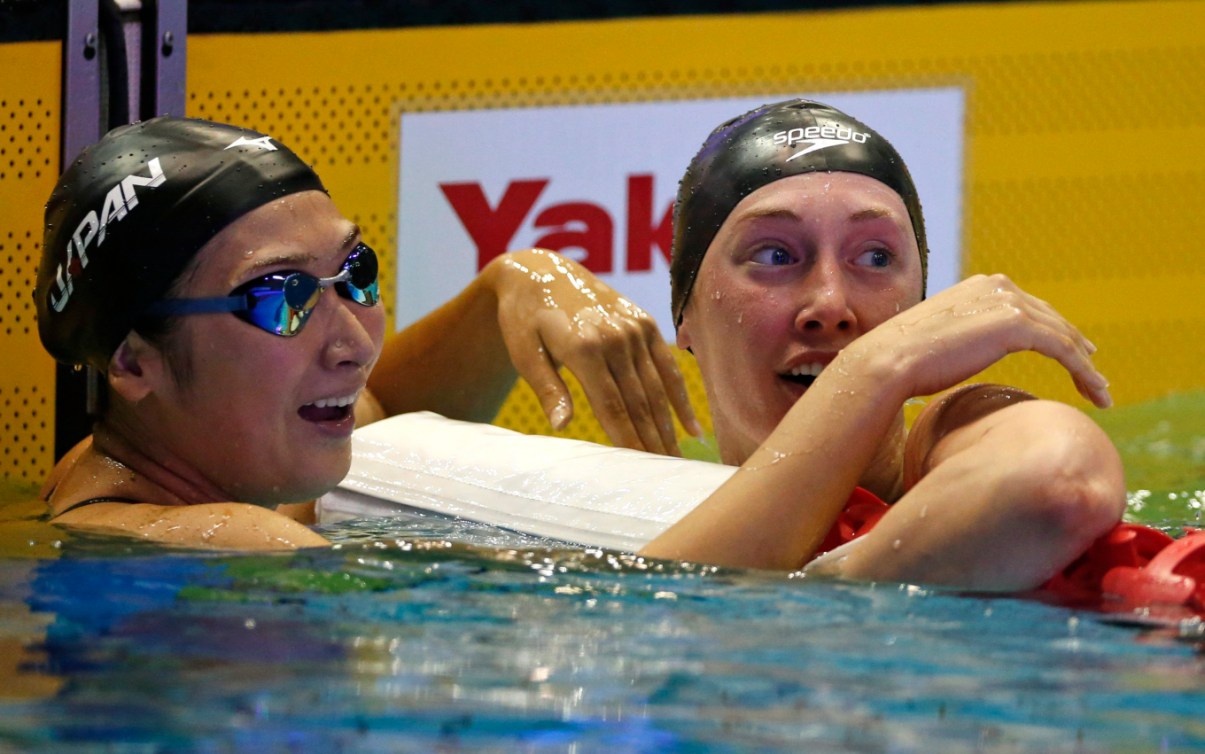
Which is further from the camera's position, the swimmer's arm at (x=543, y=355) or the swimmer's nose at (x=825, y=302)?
the swimmer's arm at (x=543, y=355)

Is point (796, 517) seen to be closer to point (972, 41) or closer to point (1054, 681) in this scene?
point (1054, 681)

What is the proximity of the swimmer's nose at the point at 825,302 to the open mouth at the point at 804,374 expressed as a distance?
0.27 feet

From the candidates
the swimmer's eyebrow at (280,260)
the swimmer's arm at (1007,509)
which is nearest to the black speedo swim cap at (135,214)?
the swimmer's eyebrow at (280,260)

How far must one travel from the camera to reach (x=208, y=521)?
2723mm

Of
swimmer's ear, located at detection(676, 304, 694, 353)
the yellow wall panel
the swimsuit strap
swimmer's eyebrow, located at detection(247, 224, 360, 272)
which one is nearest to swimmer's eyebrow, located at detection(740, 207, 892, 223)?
swimmer's ear, located at detection(676, 304, 694, 353)

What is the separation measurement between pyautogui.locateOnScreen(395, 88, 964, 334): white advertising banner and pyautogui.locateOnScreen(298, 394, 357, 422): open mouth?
246 centimetres

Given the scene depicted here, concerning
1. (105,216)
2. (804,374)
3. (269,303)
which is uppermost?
(105,216)

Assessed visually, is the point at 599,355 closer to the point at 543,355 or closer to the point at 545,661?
the point at 543,355

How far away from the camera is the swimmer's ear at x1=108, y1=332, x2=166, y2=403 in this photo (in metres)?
2.94

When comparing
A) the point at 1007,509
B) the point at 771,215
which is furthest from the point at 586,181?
the point at 1007,509

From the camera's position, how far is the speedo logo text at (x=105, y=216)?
2889 millimetres

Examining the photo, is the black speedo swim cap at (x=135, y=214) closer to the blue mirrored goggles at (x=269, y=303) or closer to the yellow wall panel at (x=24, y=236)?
the blue mirrored goggles at (x=269, y=303)

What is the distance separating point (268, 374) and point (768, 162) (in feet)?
3.76

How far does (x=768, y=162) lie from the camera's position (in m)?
3.21
